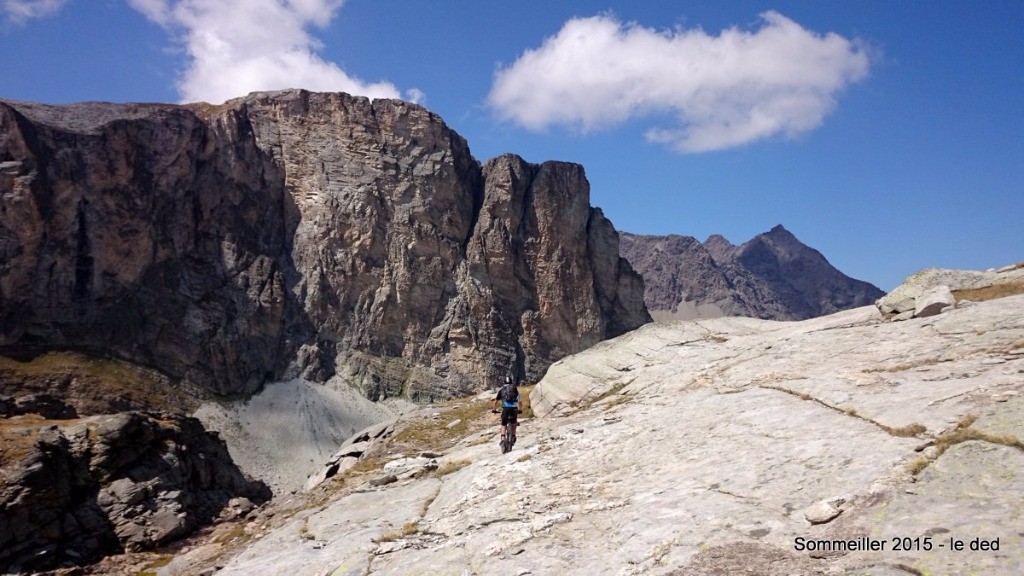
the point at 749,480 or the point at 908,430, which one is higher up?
the point at 908,430

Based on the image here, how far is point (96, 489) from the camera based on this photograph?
64.9m

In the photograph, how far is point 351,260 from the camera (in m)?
164

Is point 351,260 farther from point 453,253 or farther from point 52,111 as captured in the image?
point 52,111

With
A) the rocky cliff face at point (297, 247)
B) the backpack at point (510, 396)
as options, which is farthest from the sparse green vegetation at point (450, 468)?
the rocky cliff face at point (297, 247)

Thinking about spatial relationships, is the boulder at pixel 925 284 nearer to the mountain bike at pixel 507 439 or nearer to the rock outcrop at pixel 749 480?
the rock outcrop at pixel 749 480

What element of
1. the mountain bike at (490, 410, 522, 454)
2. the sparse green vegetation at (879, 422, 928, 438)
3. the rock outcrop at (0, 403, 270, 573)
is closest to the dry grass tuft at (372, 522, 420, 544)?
the mountain bike at (490, 410, 522, 454)

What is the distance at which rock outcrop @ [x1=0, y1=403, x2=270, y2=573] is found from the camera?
57.0 m

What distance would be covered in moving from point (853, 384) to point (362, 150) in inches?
6677

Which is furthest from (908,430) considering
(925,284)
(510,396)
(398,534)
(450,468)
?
(925,284)

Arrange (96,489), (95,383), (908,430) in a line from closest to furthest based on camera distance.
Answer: (908,430), (96,489), (95,383)

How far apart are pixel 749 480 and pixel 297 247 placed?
167779mm

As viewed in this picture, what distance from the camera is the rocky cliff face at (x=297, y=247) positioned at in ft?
426

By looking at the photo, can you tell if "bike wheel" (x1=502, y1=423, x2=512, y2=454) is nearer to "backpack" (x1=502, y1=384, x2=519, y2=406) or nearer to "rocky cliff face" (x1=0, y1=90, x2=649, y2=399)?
"backpack" (x1=502, y1=384, x2=519, y2=406)

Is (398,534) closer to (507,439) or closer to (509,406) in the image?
(507,439)
